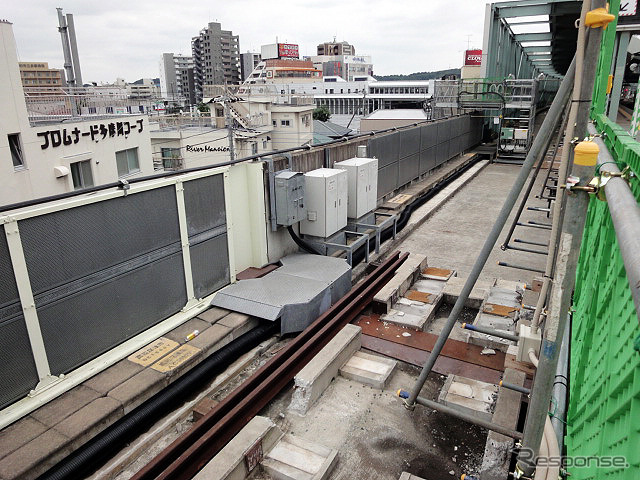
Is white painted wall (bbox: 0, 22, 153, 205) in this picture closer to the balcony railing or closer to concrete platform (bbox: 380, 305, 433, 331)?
the balcony railing

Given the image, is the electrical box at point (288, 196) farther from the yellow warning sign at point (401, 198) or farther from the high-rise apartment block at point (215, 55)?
the high-rise apartment block at point (215, 55)

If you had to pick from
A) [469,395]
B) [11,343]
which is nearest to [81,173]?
[11,343]

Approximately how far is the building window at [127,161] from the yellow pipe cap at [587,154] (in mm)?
21375

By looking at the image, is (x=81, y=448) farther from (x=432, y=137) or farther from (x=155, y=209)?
(x=432, y=137)

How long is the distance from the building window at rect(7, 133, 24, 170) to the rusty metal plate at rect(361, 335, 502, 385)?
15362 millimetres

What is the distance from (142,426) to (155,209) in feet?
8.56

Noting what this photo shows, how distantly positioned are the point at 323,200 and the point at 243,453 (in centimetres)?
510

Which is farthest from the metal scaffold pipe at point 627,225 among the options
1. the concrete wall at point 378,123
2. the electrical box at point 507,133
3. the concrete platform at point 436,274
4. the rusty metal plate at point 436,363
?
the concrete wall at point 378,123

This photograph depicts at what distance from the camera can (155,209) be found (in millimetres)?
5918

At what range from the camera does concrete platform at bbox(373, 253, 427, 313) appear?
271 inches

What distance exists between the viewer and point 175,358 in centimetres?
551

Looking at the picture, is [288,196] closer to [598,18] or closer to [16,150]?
[598,18]

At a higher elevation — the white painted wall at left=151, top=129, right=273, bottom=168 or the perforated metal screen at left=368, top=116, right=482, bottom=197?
the perforated metal screen at left=368, top=116, right=482, bottom=197

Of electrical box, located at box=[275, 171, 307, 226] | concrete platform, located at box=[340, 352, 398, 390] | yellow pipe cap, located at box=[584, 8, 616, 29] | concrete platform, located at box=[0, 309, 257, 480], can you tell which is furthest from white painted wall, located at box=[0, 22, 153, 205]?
yellow pipe cap, located at box=[584, 8, 616, 29]
